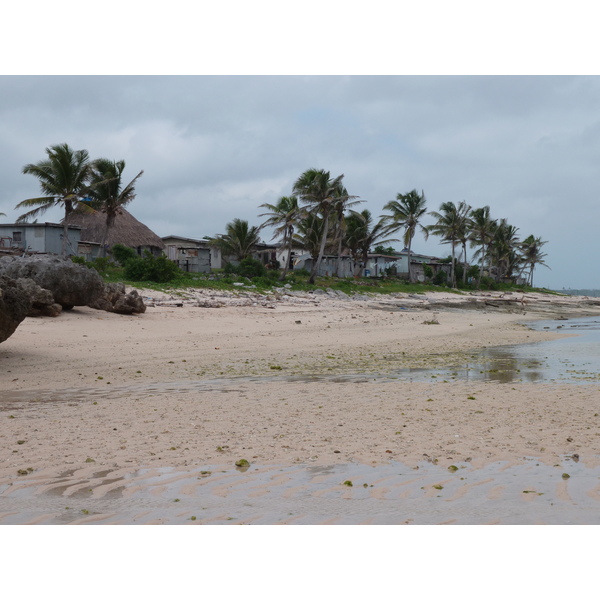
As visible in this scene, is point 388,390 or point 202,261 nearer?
point 388,390

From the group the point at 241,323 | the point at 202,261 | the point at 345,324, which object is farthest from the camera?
the point at 202,261

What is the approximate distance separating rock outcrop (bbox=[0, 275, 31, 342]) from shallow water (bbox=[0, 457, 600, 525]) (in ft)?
23.0

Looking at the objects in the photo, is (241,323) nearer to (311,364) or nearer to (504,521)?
(311,364)

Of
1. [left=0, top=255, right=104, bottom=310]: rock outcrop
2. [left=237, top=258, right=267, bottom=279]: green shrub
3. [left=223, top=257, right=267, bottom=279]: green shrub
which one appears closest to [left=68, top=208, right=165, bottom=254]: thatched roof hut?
[left=223, top=257, right=267, bottom=279]: green shrub

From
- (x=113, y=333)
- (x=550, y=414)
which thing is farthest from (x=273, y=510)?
(x=113, y=333)

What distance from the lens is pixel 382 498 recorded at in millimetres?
4609

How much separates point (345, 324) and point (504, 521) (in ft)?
65.2

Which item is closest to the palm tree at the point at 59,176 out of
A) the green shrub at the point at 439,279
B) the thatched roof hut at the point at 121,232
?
the thatched roof hut at the point at 121,232

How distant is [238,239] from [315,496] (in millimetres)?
55540

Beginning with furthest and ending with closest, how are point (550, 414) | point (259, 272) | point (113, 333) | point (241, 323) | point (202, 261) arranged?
point (202, 261), point (259, 272), point (241, 323), point (113, 333), point (550, 414)

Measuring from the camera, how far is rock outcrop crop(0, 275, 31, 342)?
11.1 metres

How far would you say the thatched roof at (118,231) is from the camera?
58.4m

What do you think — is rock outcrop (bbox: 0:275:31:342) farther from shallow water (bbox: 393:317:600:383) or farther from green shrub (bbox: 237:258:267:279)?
green shrub (bbox: 237:258:267:279)

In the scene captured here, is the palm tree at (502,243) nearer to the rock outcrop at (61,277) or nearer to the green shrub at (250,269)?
the green shrub at (250,269)
